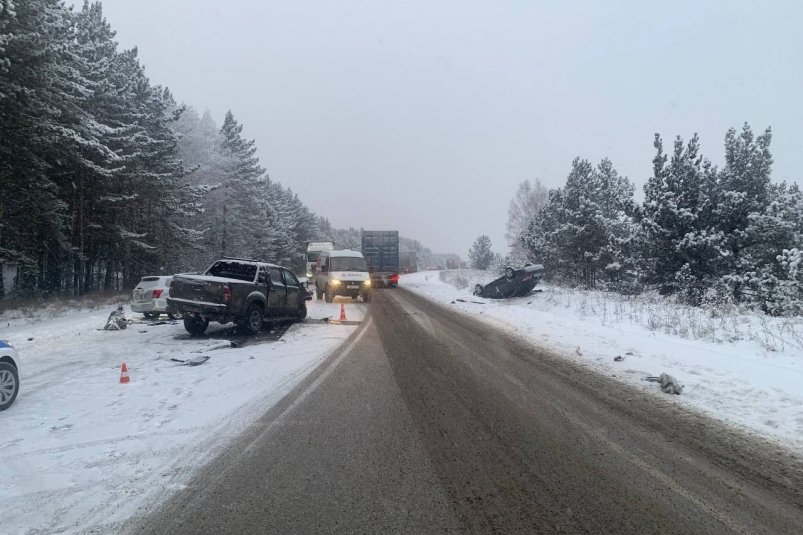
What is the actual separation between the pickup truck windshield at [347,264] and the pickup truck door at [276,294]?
8.74 meters

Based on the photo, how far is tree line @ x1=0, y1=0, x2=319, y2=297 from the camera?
15359mm

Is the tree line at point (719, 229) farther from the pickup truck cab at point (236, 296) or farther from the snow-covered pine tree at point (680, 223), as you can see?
the pickup truck cab at point (236, 296)

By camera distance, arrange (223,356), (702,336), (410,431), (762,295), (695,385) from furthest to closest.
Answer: (762,295) → (702,336) → (223,356) → (695,385) → (410,431)

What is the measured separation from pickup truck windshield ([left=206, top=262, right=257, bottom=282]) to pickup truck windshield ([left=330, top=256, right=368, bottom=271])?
Answer: 32.0 feet

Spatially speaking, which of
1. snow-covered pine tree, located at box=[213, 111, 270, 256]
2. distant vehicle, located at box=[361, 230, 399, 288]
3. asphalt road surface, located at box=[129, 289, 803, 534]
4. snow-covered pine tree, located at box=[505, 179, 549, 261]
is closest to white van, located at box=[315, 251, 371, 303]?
distant vehicle, located at box=[361, 230, 399, 288]

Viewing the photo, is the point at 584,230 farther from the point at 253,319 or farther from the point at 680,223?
the point at 253,319

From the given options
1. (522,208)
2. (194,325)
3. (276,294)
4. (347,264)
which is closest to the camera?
(194,325)

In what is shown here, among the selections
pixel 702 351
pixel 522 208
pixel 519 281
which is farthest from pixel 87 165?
pixel 522 208

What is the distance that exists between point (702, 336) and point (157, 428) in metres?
10.8

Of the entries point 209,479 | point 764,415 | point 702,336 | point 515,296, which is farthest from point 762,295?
point 209,479

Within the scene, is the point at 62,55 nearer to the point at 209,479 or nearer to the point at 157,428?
the point at 157,428

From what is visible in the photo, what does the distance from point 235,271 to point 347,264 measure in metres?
10.3

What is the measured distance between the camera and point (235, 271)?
42.0 ft

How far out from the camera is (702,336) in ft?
33.5
